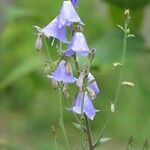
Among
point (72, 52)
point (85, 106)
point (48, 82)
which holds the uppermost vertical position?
point (72, 52)

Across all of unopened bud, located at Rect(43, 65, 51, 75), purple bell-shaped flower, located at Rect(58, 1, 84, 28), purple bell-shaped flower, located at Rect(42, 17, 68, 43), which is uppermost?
purple bell-shaped flower, located at Rect(58, 1, 84, 28)

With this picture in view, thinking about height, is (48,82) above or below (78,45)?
below

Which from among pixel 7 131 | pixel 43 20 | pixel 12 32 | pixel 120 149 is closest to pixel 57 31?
pixel 43 20

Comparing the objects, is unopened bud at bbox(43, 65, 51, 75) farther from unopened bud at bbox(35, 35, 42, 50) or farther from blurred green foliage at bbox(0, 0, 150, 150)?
blurred green foliage at bbox(0, 0, 150, 150)

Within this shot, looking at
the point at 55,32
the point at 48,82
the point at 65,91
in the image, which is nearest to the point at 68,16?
the point at 55,32

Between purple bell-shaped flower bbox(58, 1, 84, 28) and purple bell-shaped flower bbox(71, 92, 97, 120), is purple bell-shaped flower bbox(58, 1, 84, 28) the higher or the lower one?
the higher one

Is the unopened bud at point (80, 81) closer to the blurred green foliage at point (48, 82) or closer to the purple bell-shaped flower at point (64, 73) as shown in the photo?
the purple bell-shaped flower at point (64, 73)

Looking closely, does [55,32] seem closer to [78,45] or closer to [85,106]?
[78,45]

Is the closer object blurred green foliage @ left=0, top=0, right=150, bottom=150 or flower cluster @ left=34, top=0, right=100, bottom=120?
flower cluster @ left=34, top=0, right=100, bottom=120

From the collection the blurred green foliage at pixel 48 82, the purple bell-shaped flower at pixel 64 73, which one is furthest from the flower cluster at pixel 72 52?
the blurred green foliage at pixel 48 82

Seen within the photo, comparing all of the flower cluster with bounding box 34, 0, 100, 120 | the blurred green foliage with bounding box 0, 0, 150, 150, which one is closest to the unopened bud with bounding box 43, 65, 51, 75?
the flower cluster with bounding box 34, 0, 100, 120
